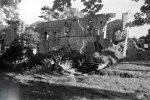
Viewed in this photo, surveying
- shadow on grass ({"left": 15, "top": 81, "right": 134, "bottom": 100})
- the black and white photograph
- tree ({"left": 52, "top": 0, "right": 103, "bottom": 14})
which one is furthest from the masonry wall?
tree ({"left": 52, "top": 0, "right": 103, "bottom": 14})

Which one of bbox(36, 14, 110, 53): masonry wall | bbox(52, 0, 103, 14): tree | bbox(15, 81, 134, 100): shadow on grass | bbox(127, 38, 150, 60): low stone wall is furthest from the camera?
bbox(36, 14, 110, 53): masonry wall

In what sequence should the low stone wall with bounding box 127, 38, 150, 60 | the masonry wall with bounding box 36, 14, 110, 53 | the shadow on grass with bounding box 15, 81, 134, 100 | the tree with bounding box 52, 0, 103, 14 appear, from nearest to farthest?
1. the tree with bounding box 52, 0, 103, 14
2. the shadow on grass with bounding box 15, 81, 134, 100
3. the low stone wall with bounding box 127, 38, 150, 60
4. the masonry wall with bounding box 36, 14, 110, 53

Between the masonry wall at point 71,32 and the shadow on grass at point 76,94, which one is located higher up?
the masonry wall at point 71,32

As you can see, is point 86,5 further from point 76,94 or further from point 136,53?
point 136,53

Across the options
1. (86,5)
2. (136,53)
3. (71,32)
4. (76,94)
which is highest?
(71,32)

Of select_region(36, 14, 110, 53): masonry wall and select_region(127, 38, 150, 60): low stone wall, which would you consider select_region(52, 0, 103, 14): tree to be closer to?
select_region(36, 14, 110, 53): masonry wall

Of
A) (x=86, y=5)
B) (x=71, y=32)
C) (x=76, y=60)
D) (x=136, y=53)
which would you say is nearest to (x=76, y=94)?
(x=86, y=5)

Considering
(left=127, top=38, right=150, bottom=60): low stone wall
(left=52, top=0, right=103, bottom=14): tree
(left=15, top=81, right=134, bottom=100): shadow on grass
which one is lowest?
(left=15, top=81, right=134, bottom=100): shadow on grass

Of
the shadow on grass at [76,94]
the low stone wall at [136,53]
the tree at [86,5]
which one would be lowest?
the shadow on grass at [76,94]

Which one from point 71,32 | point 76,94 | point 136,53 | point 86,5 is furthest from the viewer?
point 71,32

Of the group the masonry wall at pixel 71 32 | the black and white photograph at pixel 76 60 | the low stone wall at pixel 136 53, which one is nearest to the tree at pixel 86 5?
the black and white photograph at pixel 76 60

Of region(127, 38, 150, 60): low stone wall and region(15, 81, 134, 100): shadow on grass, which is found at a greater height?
region(127, 38, 150, 60): low stone wall

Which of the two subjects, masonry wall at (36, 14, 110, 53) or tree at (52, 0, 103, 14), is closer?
tree at (52, 0, 103, 14)

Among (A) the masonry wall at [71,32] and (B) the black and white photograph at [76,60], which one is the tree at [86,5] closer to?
(B) the black and white photograph at [76,60]
